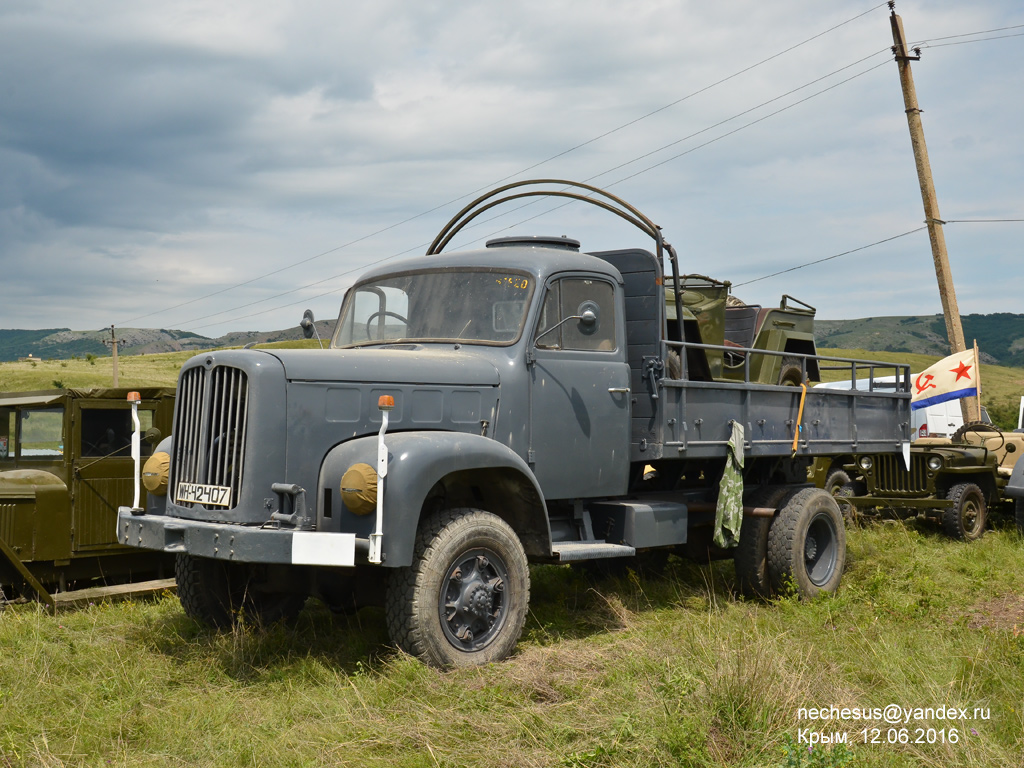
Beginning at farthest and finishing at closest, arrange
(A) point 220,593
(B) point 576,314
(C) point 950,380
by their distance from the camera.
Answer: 1. (C) point 950,380
2. (B) point 576,314
3. (A) point 220,593

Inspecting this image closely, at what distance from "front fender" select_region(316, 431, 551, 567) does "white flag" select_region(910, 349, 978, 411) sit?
9790 millimetres

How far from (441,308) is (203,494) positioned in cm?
201

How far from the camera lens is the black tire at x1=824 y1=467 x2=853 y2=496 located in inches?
487

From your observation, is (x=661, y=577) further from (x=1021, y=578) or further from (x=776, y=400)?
(x=1021, y=578)

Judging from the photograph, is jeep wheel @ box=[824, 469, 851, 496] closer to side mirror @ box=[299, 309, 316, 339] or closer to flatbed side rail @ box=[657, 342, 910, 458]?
flatbed side rail @ box=[657, 342, 910, 458]

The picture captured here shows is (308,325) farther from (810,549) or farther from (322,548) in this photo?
(810,549)

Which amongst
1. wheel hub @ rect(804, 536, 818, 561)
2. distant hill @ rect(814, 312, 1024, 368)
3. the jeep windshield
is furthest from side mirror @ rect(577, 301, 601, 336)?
distant hill @ rect(814, 312, 1024, 368)

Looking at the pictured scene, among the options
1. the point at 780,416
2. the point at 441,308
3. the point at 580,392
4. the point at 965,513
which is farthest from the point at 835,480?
the point at 441,308

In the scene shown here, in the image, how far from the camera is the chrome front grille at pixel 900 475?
12.1m

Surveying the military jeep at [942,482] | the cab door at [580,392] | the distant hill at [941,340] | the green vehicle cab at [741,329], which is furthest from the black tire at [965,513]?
the distant hill at [941,340]

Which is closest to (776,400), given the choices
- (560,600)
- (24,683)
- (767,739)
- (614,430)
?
(614,430)

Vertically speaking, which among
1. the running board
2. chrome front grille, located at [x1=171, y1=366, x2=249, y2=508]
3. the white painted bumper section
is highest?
chrome front grille, located at [x1=171, y1=366, x2=249, y2=508]

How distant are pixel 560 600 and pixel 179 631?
2.75 m

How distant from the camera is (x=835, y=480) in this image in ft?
40.9
